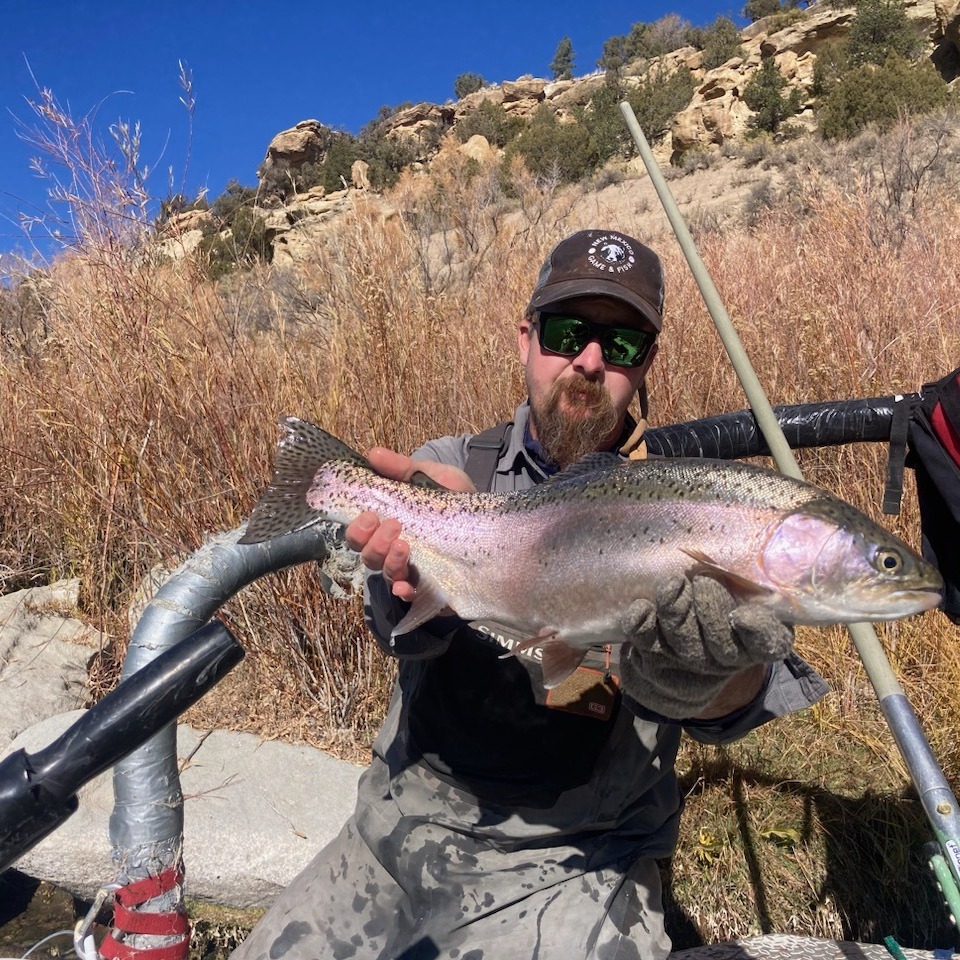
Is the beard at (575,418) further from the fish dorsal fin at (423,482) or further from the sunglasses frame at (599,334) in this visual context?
the fish dorsal fin at (423,482)

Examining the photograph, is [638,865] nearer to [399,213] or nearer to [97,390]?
[97,390]

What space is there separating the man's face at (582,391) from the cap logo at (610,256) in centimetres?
12

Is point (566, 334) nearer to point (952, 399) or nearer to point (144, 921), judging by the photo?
point (952, 399)

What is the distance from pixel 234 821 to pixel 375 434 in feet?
6.54

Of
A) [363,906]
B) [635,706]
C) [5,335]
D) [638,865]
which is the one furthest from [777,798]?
[5,335]

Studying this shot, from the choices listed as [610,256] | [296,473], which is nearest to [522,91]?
[610,256]

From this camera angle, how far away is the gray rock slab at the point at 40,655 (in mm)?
3895

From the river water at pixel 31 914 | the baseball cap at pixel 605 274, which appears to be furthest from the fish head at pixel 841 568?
the river water at pixel 31 914

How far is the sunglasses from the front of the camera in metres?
2.65

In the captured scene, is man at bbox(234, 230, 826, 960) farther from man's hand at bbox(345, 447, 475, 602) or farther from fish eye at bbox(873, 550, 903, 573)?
fish eye at bbox(873, 550, 903, 573)

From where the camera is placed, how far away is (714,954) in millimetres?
2404

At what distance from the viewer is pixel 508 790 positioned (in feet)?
7.36

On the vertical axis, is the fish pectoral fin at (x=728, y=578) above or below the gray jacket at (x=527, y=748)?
above

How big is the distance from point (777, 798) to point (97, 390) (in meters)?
4.05
